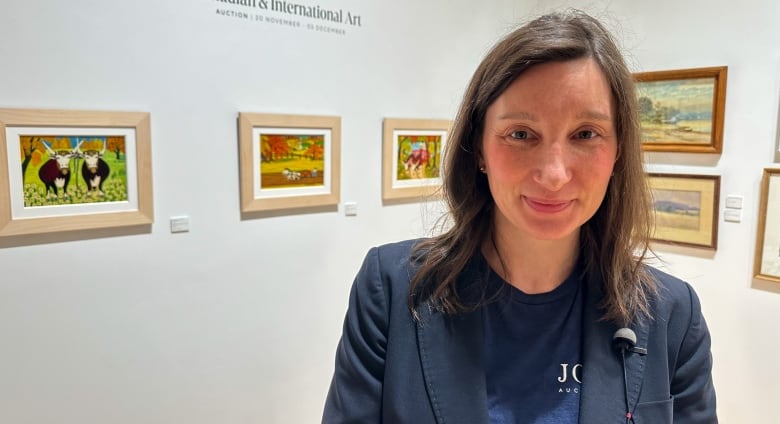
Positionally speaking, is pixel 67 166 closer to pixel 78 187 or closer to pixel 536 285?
pixel 78 187

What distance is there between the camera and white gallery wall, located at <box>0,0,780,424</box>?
2.20m

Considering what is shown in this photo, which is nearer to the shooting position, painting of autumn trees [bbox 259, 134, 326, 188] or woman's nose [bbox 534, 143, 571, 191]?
woman's nose [bbox 534, 143, 571, 191]

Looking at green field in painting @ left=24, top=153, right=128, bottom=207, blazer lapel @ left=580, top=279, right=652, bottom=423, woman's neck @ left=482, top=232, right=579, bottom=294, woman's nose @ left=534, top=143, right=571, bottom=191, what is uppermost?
woman's nose @ left=534, top=143, right=571, bottom=191

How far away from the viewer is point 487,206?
1.24m

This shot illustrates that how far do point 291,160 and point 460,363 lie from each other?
192cm

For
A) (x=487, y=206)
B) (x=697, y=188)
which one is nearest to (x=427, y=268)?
(x=487, y=206)

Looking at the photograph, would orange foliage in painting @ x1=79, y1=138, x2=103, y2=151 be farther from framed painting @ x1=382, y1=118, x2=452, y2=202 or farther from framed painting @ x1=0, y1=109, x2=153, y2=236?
framed painting @ x1=382, y1=118, x2=452, y2=202

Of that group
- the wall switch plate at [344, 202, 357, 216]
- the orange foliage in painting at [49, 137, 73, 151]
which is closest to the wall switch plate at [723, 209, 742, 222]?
the wall switch plate at [344, 202, 357, 216]

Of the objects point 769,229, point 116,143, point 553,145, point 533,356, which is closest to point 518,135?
point 553,145

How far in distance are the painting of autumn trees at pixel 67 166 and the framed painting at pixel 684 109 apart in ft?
9.58

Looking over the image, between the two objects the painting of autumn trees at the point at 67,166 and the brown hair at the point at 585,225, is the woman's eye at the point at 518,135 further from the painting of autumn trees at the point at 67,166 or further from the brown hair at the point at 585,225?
the painting of autumn trees at the point at 67,166

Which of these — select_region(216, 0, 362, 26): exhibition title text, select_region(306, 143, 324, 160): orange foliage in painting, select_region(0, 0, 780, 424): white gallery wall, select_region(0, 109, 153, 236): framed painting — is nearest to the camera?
select_region(0, 109, 153, 236): framed painting

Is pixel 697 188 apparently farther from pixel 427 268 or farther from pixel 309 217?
pixel 427 268

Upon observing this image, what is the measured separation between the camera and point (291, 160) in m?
2.80
